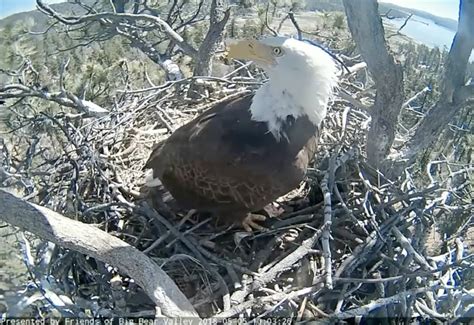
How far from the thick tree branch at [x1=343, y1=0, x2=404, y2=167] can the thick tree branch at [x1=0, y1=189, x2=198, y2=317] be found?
1032mm

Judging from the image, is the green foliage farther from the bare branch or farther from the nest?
the bare branch

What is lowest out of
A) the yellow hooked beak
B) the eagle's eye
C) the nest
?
the nest

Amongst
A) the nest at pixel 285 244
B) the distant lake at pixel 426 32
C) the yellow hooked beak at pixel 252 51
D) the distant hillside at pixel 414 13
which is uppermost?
the distant hillside at pixel 414 13

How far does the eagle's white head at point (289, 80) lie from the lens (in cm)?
220

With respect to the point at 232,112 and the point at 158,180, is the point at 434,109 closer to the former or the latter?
the point at 232,112

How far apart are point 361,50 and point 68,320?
1398 mm

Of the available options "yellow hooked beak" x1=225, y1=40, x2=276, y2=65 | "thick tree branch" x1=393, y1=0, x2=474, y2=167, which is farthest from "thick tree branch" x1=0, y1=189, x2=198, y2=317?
"thick tree branch" x1=393, y1=0, x2=474, y2=167

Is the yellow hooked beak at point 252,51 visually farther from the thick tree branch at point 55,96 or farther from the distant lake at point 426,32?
the thick tree branch at point 55,96

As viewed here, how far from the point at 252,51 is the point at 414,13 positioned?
635 mm

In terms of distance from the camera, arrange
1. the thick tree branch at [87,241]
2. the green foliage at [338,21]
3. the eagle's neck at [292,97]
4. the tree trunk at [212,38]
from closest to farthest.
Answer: the thick tree branch at [87,241]
the eagle's neck at [292,97]
the green foliage at [338,21]
the tree trunk at [212,38]

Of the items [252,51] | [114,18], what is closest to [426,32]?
[252,51]

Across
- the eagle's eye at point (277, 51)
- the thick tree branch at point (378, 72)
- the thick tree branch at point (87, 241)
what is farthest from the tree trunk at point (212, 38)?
the thick tree branch at point (87, 241)

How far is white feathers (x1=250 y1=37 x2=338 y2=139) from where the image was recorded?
2.20m

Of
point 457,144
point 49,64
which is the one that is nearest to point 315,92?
point 457,144
